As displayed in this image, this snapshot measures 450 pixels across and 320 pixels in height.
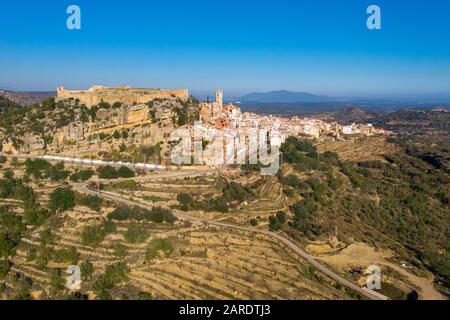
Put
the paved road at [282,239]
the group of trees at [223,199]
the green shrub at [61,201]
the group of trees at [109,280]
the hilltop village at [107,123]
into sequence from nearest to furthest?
1. the group of trees at [109,280]
2. the paved road at [282,239]
3. the green shrub at [61,201]
4. the group of trees at [223,199]
5. the hilltop village at [107,123]

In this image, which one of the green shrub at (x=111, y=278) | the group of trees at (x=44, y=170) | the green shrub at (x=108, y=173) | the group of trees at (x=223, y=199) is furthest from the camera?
the group of trees at (x=44, y=170)

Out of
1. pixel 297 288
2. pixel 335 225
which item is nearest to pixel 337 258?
pixel 335 225

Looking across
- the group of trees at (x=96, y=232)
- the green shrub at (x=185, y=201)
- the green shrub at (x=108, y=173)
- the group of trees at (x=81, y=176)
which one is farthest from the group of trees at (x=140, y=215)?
the group of trees at (x=81, y=176)

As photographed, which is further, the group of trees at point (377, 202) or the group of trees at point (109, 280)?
the group of trees at point (377, 202)

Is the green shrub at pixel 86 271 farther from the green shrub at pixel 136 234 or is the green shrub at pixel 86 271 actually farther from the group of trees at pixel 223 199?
the group of trees at pixel 223 199

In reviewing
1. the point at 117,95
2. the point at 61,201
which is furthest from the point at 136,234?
the point at 117,95

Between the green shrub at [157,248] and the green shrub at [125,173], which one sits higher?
the green shrub at [125,173]

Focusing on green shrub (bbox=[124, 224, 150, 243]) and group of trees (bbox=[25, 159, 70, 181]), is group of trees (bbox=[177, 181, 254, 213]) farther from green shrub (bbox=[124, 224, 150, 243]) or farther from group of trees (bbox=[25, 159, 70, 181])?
group of trees (bbox=[25, 159, 70, 181])

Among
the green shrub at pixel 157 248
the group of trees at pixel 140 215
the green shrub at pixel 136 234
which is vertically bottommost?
the green shrub at pixel 157 248
